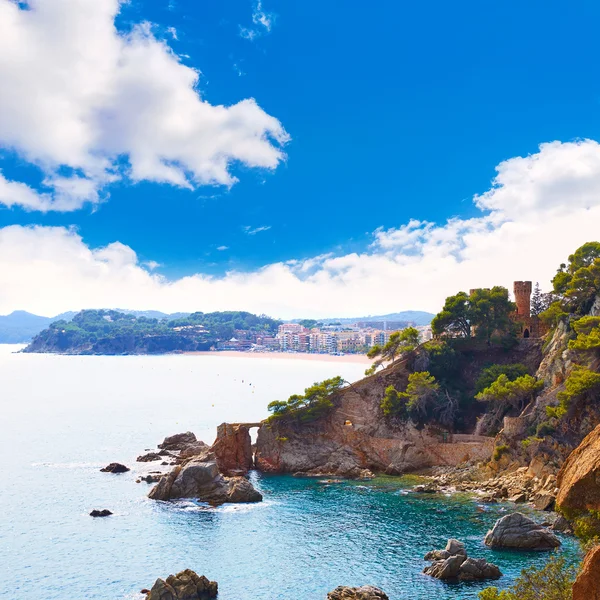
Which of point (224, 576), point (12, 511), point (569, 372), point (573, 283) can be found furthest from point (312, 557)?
point (573, 283)

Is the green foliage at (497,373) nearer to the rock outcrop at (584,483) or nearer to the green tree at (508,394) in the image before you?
the green tree at (508,394)

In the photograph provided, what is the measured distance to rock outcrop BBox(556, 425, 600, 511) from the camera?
1653 cm

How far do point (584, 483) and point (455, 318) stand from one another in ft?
226

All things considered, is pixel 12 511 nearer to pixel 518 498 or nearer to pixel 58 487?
pixel 58 487

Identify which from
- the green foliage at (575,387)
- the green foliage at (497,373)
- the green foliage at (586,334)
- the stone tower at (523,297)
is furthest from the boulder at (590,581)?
the stone tower at (523,297)

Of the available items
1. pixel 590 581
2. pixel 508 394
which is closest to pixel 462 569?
pixel 590 581

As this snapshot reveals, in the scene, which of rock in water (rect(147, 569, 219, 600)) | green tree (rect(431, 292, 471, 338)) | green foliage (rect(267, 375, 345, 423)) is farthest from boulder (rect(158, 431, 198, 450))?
rock in water (rect(147, 569, 219, 600))

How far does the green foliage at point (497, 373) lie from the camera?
247ft

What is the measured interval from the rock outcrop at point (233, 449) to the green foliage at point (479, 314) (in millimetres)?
28738

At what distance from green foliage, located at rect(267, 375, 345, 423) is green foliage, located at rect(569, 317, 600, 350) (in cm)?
2725

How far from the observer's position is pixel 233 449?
2867 inches

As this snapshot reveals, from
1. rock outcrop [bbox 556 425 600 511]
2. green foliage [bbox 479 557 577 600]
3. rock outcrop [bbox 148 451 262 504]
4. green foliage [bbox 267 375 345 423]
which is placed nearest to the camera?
rock outcrop [bbox 556 425 600 511]

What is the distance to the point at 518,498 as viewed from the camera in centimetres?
5591

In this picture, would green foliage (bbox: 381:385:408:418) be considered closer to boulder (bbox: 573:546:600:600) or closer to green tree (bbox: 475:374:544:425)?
green tree (bbox: 475:374:544:425)
